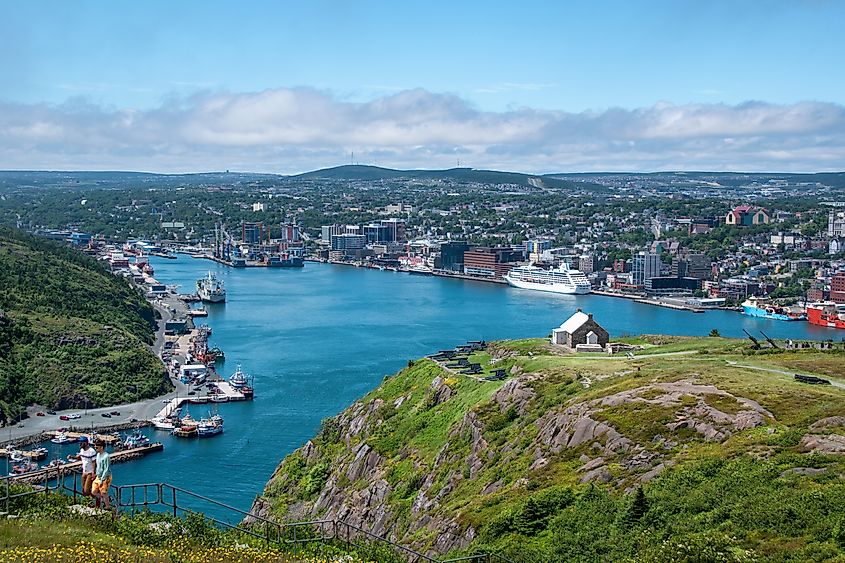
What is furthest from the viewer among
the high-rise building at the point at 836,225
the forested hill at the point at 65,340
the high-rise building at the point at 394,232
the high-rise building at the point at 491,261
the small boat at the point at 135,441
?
the high-rise building at the point at 394,232

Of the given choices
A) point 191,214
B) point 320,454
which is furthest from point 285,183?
point 320,454

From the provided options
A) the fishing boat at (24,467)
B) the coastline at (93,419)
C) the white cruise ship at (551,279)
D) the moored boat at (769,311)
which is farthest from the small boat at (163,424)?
the white cruise ship at (551,279)

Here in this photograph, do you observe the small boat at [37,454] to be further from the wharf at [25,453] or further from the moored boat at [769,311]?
the moored boat at [769,311]

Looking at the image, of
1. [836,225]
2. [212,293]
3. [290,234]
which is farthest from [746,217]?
[212,293]

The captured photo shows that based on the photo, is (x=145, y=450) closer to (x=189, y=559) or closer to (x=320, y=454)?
(x=320, y=454)

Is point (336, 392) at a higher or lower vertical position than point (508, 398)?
lower

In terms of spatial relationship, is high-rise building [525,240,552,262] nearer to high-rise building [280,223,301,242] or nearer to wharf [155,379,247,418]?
high-rise building [280,223,301,242]
